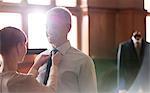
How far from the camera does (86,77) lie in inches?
50.9

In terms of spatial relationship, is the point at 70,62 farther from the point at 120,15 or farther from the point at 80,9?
the point at 120,15

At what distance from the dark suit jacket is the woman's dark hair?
1825 millimetres

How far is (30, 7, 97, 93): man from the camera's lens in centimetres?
125

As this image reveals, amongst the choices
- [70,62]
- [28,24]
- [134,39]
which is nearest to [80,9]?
[28,24]

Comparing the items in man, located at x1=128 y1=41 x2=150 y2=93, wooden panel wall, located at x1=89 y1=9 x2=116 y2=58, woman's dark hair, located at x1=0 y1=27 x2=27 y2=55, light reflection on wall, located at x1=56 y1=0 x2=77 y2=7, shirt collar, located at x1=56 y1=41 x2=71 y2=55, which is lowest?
man, located at x1=128 y1=41 x2=150 y2=93

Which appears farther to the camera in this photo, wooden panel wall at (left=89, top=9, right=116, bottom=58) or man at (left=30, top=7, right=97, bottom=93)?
wooden panel wall at (left=89, top=9, right=116, bottom=58)

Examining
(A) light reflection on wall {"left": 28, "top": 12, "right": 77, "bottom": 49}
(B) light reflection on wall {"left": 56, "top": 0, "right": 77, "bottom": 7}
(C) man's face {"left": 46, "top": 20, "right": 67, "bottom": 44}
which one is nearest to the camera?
(C) man's face {"left": 46, "top": 20, "right": 67, "bottom": 44}

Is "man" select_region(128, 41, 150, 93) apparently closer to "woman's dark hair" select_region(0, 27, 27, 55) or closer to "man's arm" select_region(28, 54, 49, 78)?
"man's arm" select_region(28, 54, 49, 78)

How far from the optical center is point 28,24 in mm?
3332

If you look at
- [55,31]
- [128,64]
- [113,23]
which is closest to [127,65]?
[128,64]

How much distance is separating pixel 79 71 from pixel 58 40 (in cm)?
15

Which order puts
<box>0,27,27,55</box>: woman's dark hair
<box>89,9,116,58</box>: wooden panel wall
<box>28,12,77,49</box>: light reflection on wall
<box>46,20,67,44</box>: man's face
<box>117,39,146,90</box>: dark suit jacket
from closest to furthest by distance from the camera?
<box>0,27,27,55</box>: woman's dark hair
<box>46,20,67,44</box>: man's face
<box>117,39,146,90</box>: dark suit jacket
<box>28,12,77,49</box>: light reflection on wall
<box>89,9,116,58</box>: wooden panel wall

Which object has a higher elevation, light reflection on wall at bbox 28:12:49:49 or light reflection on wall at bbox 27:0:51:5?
light reflection on wall at bbox 27:0:51:5

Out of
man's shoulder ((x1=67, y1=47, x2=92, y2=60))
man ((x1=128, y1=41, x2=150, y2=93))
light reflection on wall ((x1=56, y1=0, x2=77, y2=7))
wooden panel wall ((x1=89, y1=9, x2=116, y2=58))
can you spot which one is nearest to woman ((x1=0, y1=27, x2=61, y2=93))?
man's shoulder ((x1=67, y1=47, x2=92, y2=60))
